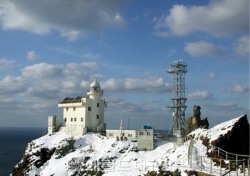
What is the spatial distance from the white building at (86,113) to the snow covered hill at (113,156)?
9.75ft

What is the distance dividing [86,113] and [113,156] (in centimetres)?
1755

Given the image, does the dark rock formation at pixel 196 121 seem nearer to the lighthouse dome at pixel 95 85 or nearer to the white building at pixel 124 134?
the white building at pixel 124 134

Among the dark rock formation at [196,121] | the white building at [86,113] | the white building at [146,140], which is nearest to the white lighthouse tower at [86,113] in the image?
the white building at [86,113]

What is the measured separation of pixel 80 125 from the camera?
7681 cm

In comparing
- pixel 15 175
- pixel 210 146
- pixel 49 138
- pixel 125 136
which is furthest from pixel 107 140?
pixel 210 146

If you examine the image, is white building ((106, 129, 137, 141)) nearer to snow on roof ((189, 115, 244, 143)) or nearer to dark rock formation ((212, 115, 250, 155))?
snow on roof ((189, 115, 244, 143))

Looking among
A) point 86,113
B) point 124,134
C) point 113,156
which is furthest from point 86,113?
point 113,156

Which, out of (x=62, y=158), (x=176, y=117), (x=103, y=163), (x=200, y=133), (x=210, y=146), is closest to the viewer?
(x=210, y=146)

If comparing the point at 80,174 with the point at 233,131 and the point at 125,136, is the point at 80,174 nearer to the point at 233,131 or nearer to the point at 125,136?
the point at 125,136

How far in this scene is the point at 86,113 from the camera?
76938mm

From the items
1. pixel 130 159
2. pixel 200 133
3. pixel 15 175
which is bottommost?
pixel 15 175

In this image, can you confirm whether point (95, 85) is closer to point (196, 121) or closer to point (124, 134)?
point (124, 134)

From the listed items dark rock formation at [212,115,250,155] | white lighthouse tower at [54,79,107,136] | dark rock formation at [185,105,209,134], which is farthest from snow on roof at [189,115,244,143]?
white lighthouse tower at [54,79,107,136]

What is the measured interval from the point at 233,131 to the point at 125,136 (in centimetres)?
2294
